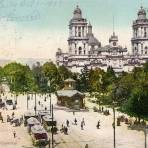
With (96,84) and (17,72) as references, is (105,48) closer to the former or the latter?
(17,72)

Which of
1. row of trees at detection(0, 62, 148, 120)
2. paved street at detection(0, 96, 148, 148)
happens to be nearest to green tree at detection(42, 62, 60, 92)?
row of trees at detection(0, 62, 148, 120)

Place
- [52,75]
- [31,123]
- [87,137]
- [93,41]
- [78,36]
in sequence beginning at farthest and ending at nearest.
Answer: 1. [93,41]
2. [78,36]
3. [52,75]
4. [31,123]
5. [87,137]

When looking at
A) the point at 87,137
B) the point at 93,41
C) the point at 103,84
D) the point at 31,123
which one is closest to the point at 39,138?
the point at 87,137

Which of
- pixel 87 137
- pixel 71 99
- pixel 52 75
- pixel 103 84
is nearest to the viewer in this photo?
pixel 87 137

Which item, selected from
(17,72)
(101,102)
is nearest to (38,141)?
(101,102)

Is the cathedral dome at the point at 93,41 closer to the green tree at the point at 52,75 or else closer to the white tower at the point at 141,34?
the white tower at the point at 141,34

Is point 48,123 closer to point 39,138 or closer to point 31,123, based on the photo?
point 31,123
